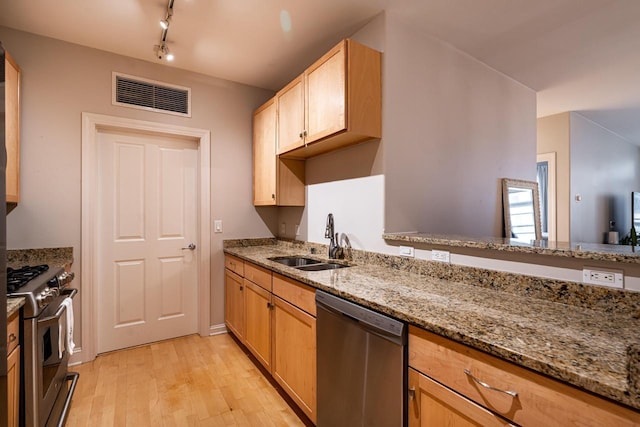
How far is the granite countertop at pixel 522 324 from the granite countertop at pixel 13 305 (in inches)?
50.8

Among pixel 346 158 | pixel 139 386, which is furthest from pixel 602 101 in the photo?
pixel 139 386

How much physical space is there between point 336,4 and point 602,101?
383 centimetres

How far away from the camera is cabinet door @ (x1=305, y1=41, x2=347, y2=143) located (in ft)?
6.61

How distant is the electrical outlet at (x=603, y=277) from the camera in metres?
1.21

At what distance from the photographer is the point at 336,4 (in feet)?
6.74

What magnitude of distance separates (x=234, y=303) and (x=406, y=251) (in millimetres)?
1767

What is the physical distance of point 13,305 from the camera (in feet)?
4.36

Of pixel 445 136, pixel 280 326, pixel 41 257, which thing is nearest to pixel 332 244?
pixel 280 326

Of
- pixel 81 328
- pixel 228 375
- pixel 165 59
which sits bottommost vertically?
pixel 228 375

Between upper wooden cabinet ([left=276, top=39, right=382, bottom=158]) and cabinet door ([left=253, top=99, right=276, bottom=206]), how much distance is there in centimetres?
56

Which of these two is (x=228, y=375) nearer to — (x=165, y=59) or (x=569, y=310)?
(x=569, y=310)

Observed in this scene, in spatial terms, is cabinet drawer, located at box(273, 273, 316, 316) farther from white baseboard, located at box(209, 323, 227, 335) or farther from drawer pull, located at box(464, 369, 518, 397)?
white baseboard, located at box(209, 323, 227, 335)

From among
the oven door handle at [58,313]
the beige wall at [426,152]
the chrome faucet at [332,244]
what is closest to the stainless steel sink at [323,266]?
the chrome faucet at [332,244]

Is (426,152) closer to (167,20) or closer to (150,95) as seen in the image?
(167,20)
